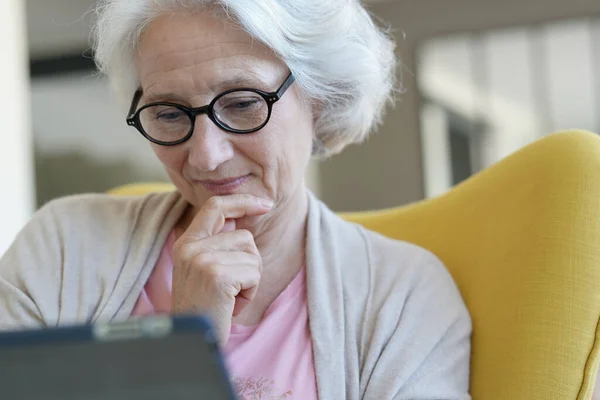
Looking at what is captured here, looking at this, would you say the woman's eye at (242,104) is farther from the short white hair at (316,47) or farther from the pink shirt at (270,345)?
the pink shirt at (270,345)

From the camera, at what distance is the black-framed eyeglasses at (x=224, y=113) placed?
120 centimetres

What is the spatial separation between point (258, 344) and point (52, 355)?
2.47 feet

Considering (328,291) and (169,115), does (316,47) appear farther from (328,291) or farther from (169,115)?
(328,291)

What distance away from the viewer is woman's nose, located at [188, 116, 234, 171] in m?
1.18

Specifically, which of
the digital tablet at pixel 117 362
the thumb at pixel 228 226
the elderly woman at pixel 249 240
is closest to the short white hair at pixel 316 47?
the elderly woman at pixel 249 240

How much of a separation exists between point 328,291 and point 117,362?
0.79 meters

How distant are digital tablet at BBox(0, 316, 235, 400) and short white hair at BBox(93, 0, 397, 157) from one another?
0.75 m

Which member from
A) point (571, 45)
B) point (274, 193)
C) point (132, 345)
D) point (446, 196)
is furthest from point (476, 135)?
point (132, 345)

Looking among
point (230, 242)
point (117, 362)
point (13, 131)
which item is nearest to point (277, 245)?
point (230, 242)

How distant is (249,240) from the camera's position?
1163 mm

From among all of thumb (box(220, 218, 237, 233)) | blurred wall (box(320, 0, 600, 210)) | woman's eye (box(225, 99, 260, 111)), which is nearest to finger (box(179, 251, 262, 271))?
thumb (box(220, 218, 237, 233))

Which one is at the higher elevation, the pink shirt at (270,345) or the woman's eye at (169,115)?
the woman's eye at (169,115)

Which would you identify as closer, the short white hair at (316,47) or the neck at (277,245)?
the short white hair at (316,47)

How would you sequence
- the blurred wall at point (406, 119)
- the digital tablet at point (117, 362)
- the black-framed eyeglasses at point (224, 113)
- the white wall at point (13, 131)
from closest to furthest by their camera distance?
the digital tablet at point (117, 362) < the black-framed eyeglasses at point (224, 113) < the white wall at point (13, 131) < the blurred wall at point (406, 119)
